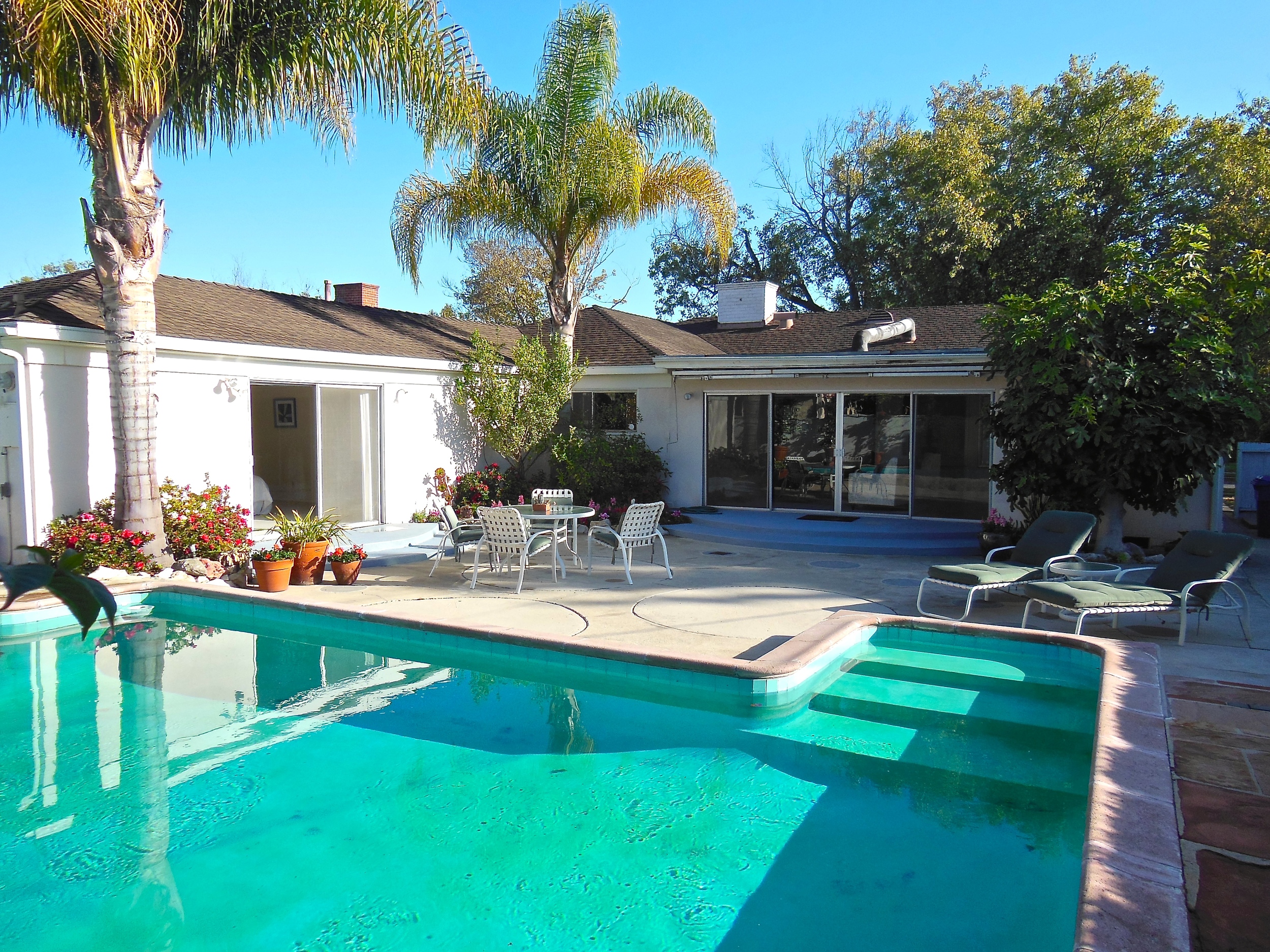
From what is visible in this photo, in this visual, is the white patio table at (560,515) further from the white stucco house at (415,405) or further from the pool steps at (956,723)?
the pool steps at (956,723)

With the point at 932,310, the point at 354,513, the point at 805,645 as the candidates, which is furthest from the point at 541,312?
the point at 805,645

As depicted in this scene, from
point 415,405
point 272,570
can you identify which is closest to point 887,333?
point 415,405

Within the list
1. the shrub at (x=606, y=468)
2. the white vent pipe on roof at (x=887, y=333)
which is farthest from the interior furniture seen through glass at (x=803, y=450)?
the shrub at (x=606, y=468)

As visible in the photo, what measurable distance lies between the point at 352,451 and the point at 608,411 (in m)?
5.25

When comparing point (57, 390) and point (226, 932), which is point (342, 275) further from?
point (226, 932)

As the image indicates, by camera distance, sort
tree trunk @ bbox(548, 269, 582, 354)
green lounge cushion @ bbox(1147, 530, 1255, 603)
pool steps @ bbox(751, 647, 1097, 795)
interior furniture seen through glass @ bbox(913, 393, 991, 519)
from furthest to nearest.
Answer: tree trunk @ bbox(548, 269, 582, 354), interior furniture seen through glass @ bbox(913, 393, 991, 519), green lounge cushion @ bbox(1147, 530, 1255, 603), pool steps @ bbox(751, 647, 1097, 795)

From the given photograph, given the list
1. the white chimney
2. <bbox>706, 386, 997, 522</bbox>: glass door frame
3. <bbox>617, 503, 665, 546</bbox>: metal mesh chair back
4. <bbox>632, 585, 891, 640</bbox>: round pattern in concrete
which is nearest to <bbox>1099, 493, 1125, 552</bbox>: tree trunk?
<bbox>706, 386, 997, 522</bbox>: glass door frame

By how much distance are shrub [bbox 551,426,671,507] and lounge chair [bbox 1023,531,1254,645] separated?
331 inches

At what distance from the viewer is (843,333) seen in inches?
740

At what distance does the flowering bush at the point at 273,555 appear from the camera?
1015 centimetres

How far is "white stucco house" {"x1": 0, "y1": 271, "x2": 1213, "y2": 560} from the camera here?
10422 millimetres

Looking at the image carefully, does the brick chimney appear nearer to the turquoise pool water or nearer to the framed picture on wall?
the framed picture on wall

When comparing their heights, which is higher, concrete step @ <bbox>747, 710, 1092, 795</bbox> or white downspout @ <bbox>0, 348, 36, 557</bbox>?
white downspout @ <bbox>0, 348, 36, 557</bbox>

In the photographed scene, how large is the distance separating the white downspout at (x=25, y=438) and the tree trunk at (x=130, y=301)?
34.0 inches
